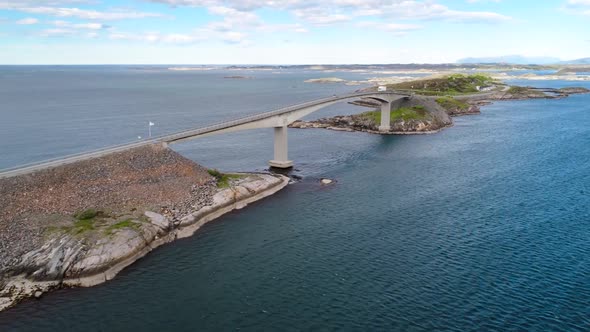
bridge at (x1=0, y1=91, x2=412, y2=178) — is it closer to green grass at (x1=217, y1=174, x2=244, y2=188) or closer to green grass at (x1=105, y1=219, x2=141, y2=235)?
green grass at (x1=217, y1=174, x2=244, y2=188)

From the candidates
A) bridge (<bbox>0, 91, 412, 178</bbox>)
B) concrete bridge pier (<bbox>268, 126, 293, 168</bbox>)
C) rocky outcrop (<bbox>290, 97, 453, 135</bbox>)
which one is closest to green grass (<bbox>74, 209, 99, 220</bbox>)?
bridge (<bbox>0, 91, 412, 178</bbox>)

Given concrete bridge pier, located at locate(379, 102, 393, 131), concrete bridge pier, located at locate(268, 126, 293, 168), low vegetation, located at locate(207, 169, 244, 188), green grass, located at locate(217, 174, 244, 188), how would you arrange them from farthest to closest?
concrete bridge pier, located at locate(379, 102, 393, 131) < concrete bridge pier, located at locate(268, 126, 293, 168) < low vegetation, located at locate(207, 169, 244, 188) < green grass, located at locate(217, 174, 244, 188)

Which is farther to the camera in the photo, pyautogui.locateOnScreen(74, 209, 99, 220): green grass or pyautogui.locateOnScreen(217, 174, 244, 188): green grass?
pyautogui.locateOnScreen(217, 174, 244, 188): green grass

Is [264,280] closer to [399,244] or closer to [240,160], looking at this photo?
[399,244]

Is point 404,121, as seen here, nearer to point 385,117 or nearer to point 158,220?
point 385,117

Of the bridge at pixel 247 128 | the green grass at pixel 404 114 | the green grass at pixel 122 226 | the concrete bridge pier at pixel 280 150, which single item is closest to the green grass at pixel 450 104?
the green grass at pixel 404 114

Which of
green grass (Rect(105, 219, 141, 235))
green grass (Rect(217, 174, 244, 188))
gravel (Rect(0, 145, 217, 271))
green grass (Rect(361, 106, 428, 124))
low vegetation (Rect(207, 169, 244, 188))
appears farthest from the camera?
green grass (Rect(361, 106, 428, 124))
